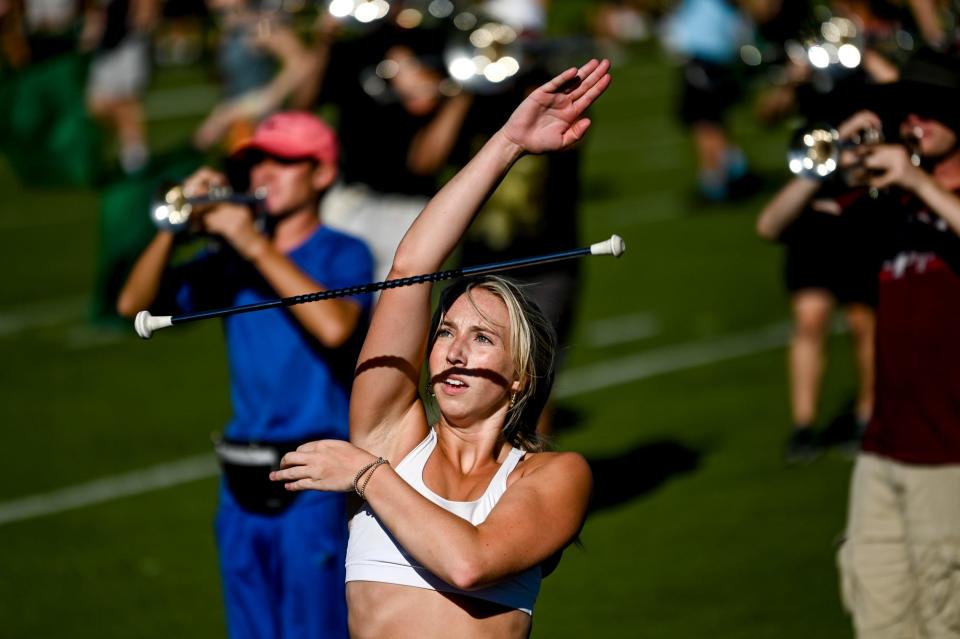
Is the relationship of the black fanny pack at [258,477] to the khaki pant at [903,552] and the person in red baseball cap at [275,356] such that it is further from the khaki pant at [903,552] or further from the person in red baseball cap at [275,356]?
the khaki pant at [903,552]

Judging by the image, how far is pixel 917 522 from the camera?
4695 mm

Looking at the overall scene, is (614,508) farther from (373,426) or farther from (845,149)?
(373,426)

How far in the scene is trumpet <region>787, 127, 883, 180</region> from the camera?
174 inches

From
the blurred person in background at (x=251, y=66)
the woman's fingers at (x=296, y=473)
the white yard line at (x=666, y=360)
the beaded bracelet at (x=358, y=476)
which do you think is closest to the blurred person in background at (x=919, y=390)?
the beaded bracelet at (x=358, y=476)

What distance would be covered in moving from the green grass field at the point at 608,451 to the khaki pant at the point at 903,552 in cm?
128

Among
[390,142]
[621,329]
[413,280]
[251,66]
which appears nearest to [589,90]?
[413,280]

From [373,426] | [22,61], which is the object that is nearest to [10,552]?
[373,426]

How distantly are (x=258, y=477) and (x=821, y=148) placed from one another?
6.90 feet

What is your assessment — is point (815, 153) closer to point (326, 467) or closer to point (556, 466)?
point (556, 466)

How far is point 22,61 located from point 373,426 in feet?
36.2

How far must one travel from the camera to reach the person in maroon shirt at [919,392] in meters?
4.63

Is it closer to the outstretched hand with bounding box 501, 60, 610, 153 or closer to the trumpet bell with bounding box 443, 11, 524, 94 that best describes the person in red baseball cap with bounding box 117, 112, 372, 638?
the outstretched hand with bounding box 501, 60, 610, 153

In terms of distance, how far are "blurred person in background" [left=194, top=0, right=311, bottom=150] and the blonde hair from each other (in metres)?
3.58

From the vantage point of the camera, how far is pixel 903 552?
4754 mm
